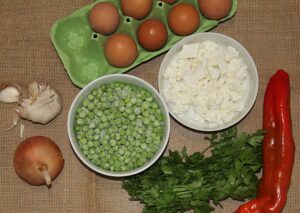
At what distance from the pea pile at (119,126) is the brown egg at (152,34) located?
12 cm

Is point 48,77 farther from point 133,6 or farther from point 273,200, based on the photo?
point 273,200

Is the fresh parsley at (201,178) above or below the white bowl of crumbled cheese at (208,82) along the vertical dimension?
below

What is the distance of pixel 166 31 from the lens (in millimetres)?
1589

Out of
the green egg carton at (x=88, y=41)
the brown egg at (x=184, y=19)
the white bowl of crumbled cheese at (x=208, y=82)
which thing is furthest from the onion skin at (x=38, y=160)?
the brown egg at (x=184, y=19)

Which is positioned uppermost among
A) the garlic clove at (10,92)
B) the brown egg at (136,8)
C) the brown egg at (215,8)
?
the brown egg at (215,8)

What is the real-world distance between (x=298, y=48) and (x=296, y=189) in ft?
1.33

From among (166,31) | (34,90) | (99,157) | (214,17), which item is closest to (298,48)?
(214,17)

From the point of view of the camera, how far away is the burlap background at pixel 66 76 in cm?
164

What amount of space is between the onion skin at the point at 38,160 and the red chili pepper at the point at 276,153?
514 millimetres

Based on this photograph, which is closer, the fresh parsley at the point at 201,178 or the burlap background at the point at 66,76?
the fresh parsley at the point at 201,178

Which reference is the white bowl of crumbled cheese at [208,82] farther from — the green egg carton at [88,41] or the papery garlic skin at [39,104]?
the papery garlic skin at [39,104]

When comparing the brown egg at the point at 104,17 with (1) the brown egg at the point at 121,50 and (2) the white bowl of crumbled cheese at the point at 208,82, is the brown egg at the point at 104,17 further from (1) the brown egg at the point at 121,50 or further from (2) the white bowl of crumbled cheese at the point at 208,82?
(2) the white bowl of crumbled cheese at the point at 208,82

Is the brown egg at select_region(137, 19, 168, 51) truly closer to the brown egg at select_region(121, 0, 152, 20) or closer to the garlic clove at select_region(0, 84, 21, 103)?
the brown egg at select_region(121, 0, 152, 20)

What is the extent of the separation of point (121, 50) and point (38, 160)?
37 cm
